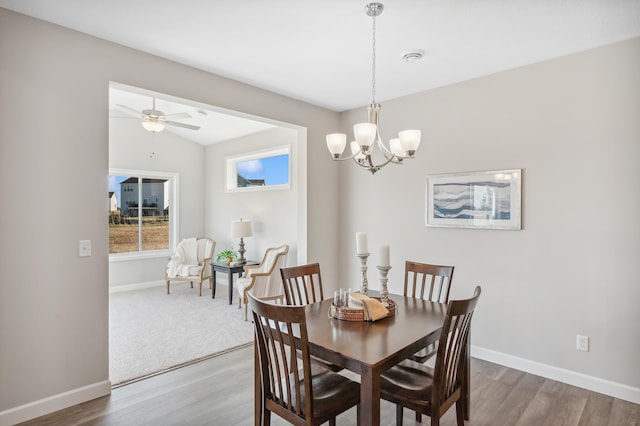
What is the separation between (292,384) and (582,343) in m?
2.48

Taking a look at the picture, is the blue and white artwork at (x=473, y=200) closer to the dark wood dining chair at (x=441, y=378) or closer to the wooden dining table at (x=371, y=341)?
the wooden dining table at (x=371, y=341)

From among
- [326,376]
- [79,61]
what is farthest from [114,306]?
[326,376]

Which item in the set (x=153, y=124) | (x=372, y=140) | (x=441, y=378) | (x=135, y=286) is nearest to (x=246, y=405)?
(x=441, y=378)

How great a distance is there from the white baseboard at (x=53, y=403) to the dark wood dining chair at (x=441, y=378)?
216 centimetres

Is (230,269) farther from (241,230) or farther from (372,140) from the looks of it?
(372,140)

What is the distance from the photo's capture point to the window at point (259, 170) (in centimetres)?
571

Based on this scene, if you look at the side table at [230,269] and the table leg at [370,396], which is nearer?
the table leg at [370,396]

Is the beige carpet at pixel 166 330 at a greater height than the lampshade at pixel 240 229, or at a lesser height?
lesser

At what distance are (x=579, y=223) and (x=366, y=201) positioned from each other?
2160mm

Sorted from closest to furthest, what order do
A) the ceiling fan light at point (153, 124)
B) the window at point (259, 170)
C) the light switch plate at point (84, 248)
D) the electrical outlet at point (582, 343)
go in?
the light switch plate at point (84, 248), the electrical outlet at point (582, 343), the ceiling fan light at point (153, 124), the window at point (259, 170)

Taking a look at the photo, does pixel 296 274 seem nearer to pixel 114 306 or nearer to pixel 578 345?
pixel 578 345

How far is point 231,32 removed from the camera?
2.58 metres

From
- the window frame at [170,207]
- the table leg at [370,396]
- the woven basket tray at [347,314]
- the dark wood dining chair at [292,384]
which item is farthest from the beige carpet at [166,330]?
the table leg at [370,396]

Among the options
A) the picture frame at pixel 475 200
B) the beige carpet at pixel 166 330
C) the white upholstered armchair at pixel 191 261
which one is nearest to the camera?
the picture frame at pixel 475 200
